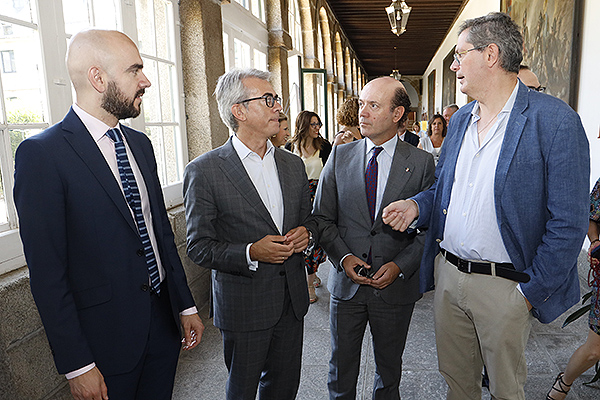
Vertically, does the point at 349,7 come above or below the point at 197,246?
above

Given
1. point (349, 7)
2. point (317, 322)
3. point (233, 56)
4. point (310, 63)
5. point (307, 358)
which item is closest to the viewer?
point (307, 358)

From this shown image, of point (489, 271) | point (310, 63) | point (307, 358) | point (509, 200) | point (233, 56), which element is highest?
point (310, 63)

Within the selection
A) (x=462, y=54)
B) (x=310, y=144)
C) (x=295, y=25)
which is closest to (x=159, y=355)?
(x=462, y=54)

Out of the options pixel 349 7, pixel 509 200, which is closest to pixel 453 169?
pixel 509 200

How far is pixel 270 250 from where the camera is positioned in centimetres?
176

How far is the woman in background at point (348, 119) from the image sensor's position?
4.54m

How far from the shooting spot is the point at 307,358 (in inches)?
125

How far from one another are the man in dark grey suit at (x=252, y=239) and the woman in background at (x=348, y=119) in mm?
2544

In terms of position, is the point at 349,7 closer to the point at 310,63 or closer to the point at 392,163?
the point at 310,63

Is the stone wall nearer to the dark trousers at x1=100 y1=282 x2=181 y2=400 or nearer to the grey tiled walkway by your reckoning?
the dark trousers at x1=100 y1=282 x2=181 y2=400

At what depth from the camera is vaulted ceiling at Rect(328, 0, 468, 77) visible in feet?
41.8

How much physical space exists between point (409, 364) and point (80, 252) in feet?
7.89

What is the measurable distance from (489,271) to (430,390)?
137 cm

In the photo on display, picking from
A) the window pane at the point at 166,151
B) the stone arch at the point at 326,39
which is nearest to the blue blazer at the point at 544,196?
the window pane at the point at 166,151
